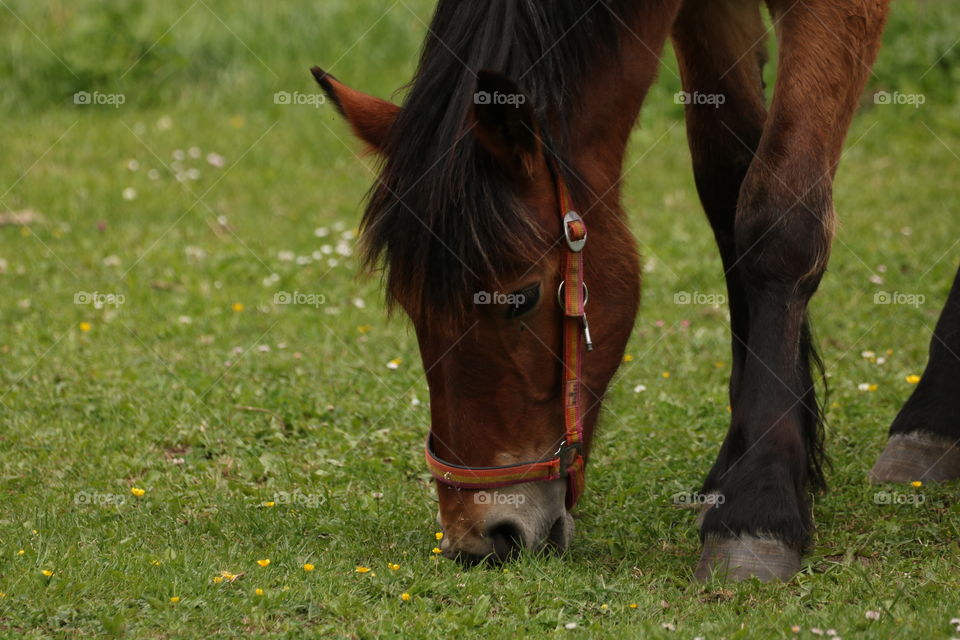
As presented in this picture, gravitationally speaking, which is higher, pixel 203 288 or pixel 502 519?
pixel 203 288

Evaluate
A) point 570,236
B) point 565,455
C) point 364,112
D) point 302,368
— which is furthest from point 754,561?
point 302,368

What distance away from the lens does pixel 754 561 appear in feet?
11.1

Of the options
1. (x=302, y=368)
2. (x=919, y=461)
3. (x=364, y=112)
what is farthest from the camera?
(x=302, y=368)

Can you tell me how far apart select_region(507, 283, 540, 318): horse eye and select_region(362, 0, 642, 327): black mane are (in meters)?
0.09

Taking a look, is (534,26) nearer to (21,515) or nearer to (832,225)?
(832,225)

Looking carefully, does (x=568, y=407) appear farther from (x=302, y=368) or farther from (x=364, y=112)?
(x=302, y=368)

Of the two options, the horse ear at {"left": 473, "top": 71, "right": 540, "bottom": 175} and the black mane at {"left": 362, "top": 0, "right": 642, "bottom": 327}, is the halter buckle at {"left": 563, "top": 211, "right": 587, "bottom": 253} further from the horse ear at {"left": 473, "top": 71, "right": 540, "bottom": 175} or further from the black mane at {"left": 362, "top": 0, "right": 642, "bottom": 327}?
the horse ear at {"left": 473, "top": 71, "right": 540, "bottom": 175}

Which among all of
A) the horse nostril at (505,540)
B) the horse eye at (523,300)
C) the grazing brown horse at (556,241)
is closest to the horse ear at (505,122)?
the grazing brown horse at (556,241)

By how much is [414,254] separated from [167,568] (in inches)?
48.1

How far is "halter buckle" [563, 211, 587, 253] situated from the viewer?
3.27 metres

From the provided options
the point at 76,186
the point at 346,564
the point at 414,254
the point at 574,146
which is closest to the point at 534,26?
the point at 574,146

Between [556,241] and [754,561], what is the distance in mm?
1124

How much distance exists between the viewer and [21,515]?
3.97 meters

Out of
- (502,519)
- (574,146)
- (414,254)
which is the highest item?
(574,146)
